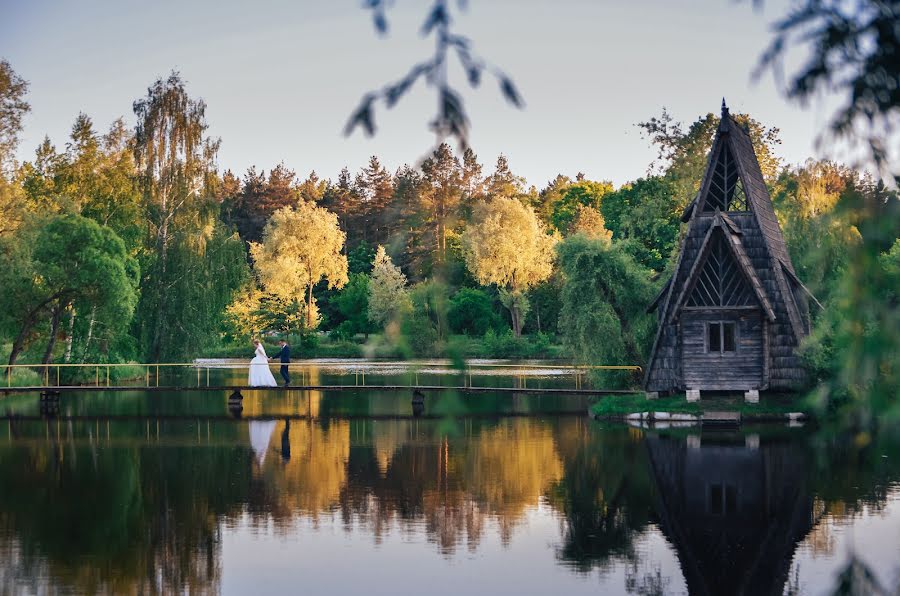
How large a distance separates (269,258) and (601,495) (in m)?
57.3

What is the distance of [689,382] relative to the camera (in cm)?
3462

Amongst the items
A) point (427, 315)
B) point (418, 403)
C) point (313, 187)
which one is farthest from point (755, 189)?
point (313, 187)

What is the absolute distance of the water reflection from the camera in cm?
1641

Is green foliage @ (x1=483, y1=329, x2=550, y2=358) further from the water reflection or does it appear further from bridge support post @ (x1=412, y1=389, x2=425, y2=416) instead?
the water reflection

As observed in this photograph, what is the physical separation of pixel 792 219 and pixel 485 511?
2595 centimetres

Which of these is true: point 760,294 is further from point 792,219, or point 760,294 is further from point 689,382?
point 792,219

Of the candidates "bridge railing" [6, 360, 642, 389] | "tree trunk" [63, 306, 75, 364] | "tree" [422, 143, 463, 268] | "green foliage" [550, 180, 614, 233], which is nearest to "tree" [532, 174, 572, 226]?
"green foliage" [550, 180, 614, 233]

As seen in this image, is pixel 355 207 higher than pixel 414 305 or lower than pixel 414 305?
higher

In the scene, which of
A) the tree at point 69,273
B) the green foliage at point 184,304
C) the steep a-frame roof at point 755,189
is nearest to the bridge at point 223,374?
the green foliage at point 184,304

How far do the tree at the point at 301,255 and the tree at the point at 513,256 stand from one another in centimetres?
1166

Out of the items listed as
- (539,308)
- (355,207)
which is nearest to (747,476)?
(539,308)

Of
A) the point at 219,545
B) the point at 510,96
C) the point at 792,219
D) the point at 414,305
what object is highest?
the point at 792,219

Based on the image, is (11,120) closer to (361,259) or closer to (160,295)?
(160,295)

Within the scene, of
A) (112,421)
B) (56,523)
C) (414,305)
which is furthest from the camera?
(112,421)
